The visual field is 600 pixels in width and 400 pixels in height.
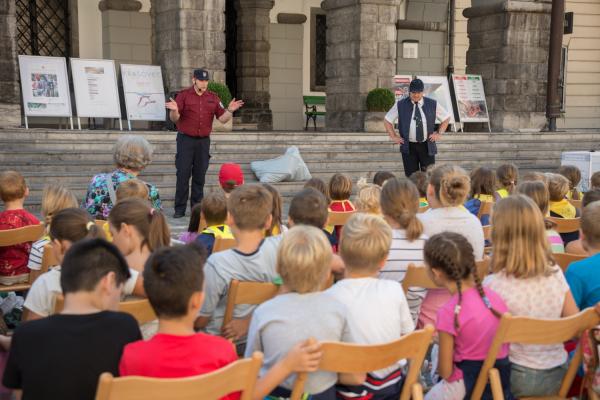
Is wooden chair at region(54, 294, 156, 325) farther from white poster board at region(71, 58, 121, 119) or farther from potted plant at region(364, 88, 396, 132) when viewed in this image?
potted plant at region(364, 88, 396, 132)

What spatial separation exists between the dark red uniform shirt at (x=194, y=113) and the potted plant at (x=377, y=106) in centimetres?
513

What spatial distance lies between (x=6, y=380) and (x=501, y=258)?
1931 mm

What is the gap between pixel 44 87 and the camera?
1125 centimetres

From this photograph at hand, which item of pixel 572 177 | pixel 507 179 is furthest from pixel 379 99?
pixel 507 179

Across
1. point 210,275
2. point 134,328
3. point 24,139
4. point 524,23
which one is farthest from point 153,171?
point 524,23

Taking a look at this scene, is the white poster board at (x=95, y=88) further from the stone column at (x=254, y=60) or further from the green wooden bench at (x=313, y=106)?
the green wooden bench at (x=313, y=106)

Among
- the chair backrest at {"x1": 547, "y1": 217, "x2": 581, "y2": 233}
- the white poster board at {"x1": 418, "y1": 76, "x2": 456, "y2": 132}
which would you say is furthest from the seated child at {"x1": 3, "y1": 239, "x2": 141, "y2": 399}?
the white poster board at {"x1": 418, "y1": 76, "x2": 456, "y2": 132}

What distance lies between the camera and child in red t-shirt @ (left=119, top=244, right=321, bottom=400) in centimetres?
223

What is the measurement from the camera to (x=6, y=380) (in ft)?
7.52

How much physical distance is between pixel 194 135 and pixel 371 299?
5.68m

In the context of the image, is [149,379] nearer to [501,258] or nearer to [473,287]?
[473,287]

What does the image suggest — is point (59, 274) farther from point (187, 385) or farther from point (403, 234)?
point (403, 234)

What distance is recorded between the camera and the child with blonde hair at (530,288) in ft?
9.77

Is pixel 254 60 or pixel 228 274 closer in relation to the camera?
pixel 228 274
